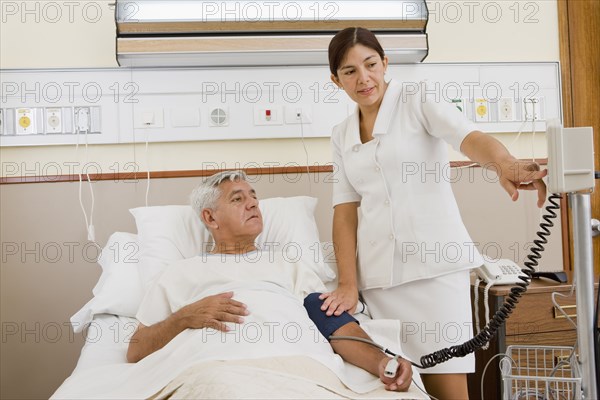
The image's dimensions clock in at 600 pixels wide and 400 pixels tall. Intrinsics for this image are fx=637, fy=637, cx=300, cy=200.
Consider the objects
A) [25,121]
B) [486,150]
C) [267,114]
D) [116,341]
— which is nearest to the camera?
[486,150]

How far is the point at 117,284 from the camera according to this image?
2.12 meters

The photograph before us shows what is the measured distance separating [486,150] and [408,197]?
32cm

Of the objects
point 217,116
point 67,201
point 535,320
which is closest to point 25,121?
point 67,201

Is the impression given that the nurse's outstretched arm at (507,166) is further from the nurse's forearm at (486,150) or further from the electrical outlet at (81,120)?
the electrical outlet at (81,120)

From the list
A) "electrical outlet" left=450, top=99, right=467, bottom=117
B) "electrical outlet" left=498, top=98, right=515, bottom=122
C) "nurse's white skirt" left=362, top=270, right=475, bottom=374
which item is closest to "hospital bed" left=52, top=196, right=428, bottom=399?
"nurse's white skirt" left=362, top=270, right=475, bottom=374

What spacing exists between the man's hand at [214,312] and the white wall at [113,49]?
3.14 feet

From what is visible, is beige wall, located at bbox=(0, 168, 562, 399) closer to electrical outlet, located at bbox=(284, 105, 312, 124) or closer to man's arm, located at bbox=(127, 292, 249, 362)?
electrical outlet, located at bbox=(284, 105, 312, 124)

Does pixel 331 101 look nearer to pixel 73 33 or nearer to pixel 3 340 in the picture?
pixel 73 33

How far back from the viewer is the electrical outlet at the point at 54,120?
7.93ft

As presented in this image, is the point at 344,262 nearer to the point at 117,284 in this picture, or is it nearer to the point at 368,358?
the point at 368,358

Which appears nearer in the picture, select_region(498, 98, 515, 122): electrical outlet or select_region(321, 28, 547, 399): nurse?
A: select_region(321, 28, 547, 399): nurse

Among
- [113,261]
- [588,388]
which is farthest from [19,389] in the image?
[588,388]

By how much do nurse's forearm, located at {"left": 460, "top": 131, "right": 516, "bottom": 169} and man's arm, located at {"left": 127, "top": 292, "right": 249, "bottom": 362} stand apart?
70 cm

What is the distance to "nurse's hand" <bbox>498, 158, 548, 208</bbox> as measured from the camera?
1239mm
